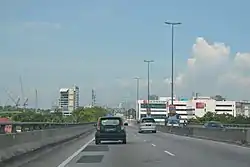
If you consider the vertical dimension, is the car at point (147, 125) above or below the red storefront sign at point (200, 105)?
below

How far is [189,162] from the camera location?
750 inches

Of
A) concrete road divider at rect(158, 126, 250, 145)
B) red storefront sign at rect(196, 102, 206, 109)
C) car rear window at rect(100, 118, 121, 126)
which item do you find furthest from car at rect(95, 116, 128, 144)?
red storefront sign at rect(196, 102, 206, 109)

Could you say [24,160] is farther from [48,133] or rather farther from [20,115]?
[20,115]

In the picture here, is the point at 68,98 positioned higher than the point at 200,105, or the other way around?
the point at 68,98

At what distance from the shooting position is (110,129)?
3394 centimetres

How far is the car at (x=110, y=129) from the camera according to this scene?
3403cm

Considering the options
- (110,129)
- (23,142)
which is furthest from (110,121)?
(23,142)

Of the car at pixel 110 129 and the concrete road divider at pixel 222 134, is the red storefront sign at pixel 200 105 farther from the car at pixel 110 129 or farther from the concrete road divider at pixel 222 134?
the car at pixel 110 129

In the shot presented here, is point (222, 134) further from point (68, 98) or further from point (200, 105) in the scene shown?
point (200, 105)

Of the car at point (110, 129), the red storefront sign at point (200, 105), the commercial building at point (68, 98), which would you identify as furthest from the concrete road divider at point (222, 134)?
the red storefront sign at point (200, 105)

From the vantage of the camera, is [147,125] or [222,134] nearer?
[222,134]

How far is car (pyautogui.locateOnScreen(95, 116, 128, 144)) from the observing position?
112 ft

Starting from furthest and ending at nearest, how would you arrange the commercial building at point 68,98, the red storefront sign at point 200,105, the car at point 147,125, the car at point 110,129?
the red storefront sign at point 200,105 → the commercial building at point 68,98 → the car at point 147,125 → the car at point 110,129

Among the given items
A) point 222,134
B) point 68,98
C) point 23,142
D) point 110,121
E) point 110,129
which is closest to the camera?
point 23,142
